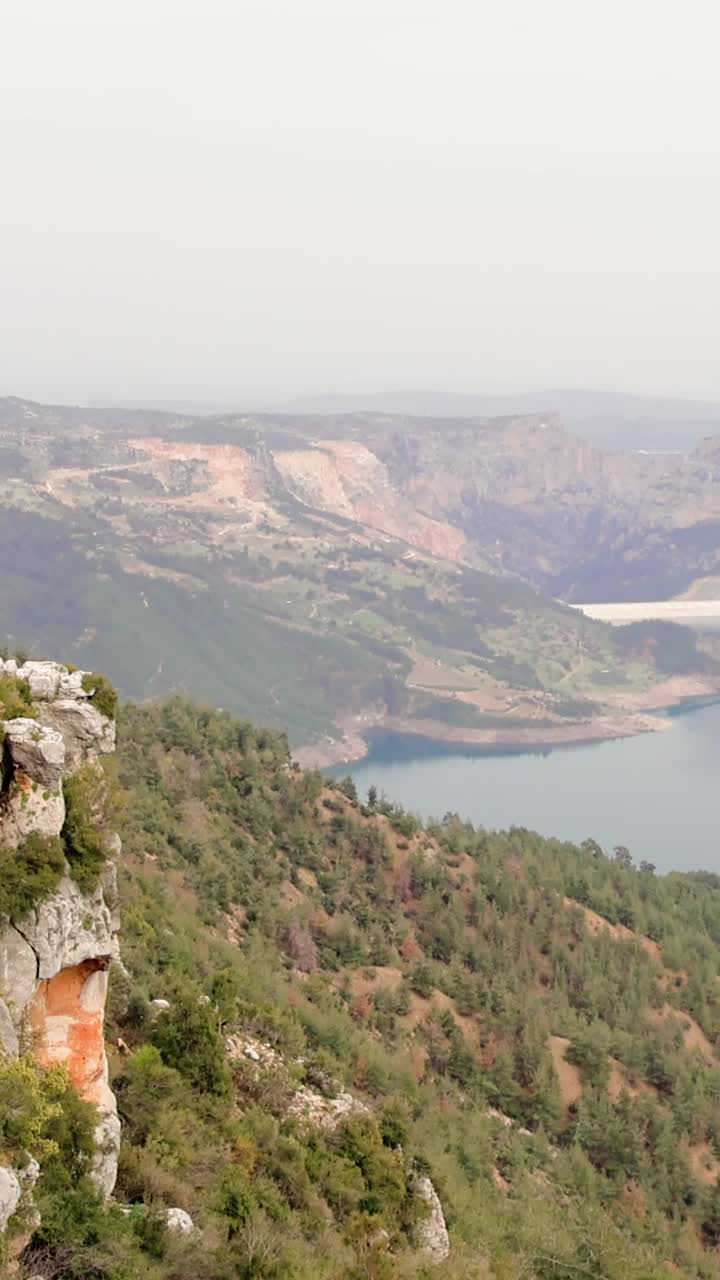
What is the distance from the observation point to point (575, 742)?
110 metres

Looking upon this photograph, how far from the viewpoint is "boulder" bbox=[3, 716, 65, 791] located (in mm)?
10125

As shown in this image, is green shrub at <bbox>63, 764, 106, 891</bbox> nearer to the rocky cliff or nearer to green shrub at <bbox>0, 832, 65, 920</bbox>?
the rocky cliff

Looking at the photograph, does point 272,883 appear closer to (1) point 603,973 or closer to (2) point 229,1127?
(1) point 603,973

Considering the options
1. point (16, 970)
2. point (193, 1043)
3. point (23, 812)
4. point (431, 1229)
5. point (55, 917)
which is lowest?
point (431, 1229)

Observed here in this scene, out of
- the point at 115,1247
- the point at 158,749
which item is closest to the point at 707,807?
the point at 158,749

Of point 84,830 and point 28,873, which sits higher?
point 84,830

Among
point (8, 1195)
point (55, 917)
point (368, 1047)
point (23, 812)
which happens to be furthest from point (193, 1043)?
point (368, 1047)

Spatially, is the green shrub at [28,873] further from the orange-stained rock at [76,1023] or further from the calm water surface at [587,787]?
the calm water surface at [587,787]

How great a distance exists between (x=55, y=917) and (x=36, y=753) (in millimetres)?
1638

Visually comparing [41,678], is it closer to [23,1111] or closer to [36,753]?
[36,753]

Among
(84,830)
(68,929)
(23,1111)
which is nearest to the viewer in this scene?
(23,1111)

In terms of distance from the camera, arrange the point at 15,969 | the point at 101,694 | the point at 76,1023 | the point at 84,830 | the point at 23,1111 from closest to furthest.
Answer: the point at 23,1111, the point at 15,969, the point at 76,1023, the point at 84,830, the point at 101,694

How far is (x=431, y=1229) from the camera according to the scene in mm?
14539

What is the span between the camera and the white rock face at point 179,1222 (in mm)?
10508
